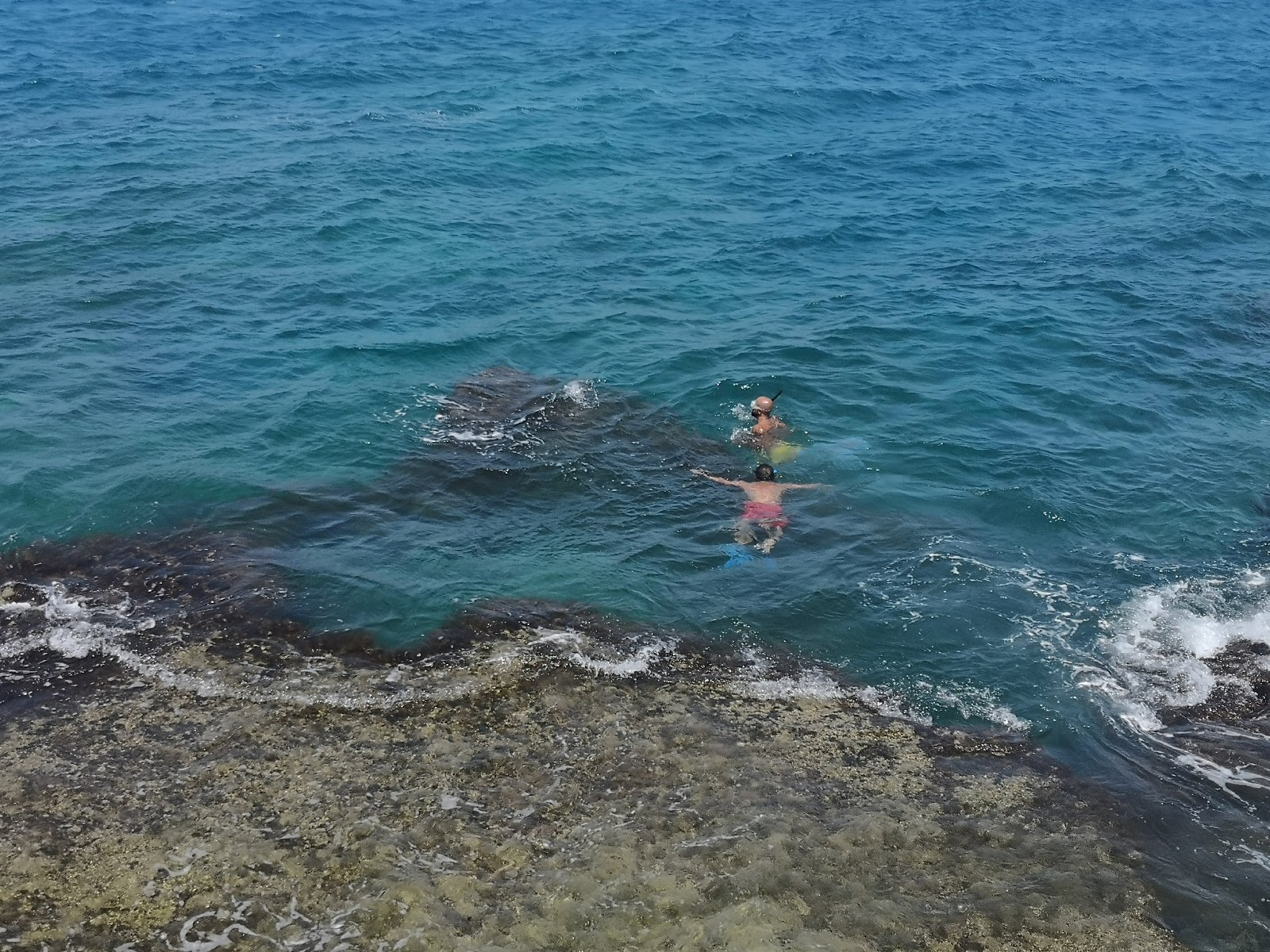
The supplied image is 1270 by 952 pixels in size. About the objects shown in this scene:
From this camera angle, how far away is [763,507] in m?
17.0

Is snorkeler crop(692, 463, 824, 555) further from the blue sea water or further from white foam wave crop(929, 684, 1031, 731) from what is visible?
white foam wave crop(929, 684, 1031, 731)

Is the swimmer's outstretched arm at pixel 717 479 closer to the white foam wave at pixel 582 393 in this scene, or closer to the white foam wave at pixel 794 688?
the white foam wave at pixel 582 393

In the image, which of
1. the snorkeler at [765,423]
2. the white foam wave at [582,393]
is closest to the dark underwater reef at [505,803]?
the snorkeler at [765,423]

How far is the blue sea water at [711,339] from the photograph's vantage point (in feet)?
48.1

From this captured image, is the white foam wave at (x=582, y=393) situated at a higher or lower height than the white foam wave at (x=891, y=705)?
higher

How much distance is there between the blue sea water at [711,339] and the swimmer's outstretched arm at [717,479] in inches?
16.4

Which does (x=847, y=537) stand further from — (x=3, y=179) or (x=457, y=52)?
(x=457, y=52)

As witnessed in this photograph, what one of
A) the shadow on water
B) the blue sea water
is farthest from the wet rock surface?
the blue sea water

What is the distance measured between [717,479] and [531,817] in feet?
26.7

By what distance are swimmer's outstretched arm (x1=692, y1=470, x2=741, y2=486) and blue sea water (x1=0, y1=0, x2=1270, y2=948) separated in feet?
1.36

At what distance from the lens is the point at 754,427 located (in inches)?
744

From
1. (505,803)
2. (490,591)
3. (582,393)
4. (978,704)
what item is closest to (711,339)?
(582,393)

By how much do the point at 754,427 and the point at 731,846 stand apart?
969 centimetres

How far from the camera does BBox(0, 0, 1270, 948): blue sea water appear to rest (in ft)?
48.1
